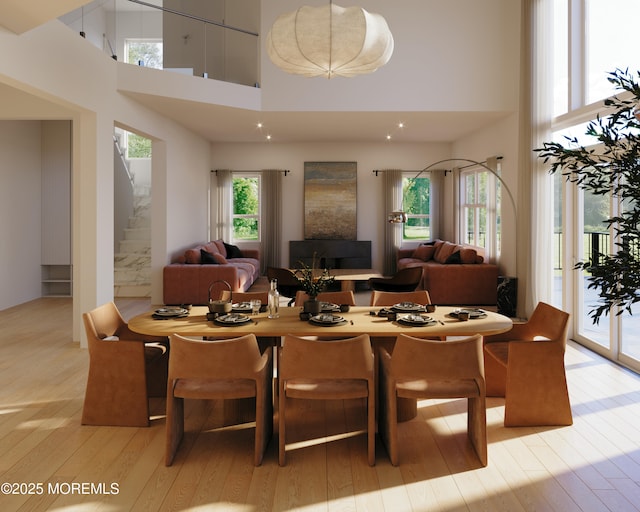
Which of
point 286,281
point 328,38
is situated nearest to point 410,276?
point 286,281

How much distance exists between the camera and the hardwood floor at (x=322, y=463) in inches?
114

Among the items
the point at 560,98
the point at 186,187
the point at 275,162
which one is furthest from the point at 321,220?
the point at 560,98

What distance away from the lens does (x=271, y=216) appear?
12.5m

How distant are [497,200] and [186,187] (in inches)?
224

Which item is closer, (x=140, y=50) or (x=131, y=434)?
(x=131, y=434)

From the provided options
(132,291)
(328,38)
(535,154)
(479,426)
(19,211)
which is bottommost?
(479,426)

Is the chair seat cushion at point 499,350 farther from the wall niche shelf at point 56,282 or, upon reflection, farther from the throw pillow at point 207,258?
the wall niche shelf at point 56,282

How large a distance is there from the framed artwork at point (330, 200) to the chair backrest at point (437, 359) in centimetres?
929

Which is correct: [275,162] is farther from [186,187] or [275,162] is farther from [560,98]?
[560,98]

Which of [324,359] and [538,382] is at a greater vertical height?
[324,359]

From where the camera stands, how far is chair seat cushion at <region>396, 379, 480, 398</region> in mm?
3303

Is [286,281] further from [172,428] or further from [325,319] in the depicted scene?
[172,428]

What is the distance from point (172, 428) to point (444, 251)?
8.03m

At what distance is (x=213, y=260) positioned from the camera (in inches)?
364
